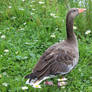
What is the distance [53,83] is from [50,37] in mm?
1397

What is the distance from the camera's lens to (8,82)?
4.66 meters

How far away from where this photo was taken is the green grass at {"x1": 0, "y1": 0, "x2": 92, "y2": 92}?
15.7ft

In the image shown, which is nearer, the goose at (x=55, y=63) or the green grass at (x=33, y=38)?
the goose at (x=55, y=63)

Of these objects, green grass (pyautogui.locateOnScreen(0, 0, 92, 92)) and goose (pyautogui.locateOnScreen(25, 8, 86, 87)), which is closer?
goose (pyautogui.locateOnScreen(25, 8, 86, 87))

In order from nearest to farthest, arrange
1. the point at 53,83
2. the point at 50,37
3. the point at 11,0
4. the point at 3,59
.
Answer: the point at 53,83, the point at 3,59, the point at 50,37, the point at 11,0

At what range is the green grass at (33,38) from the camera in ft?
15.7

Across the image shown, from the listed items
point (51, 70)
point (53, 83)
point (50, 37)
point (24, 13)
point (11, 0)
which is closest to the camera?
point (51, 70)

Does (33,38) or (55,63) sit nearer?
(55,63)

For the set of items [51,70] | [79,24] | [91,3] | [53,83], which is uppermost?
[91,3]

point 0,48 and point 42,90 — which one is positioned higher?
point 0,48

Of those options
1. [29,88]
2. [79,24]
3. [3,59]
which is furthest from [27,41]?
[29,88]

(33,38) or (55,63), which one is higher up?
(33,38)

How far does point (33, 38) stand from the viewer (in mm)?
5984

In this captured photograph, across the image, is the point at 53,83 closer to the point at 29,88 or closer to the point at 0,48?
the point at 29,88
